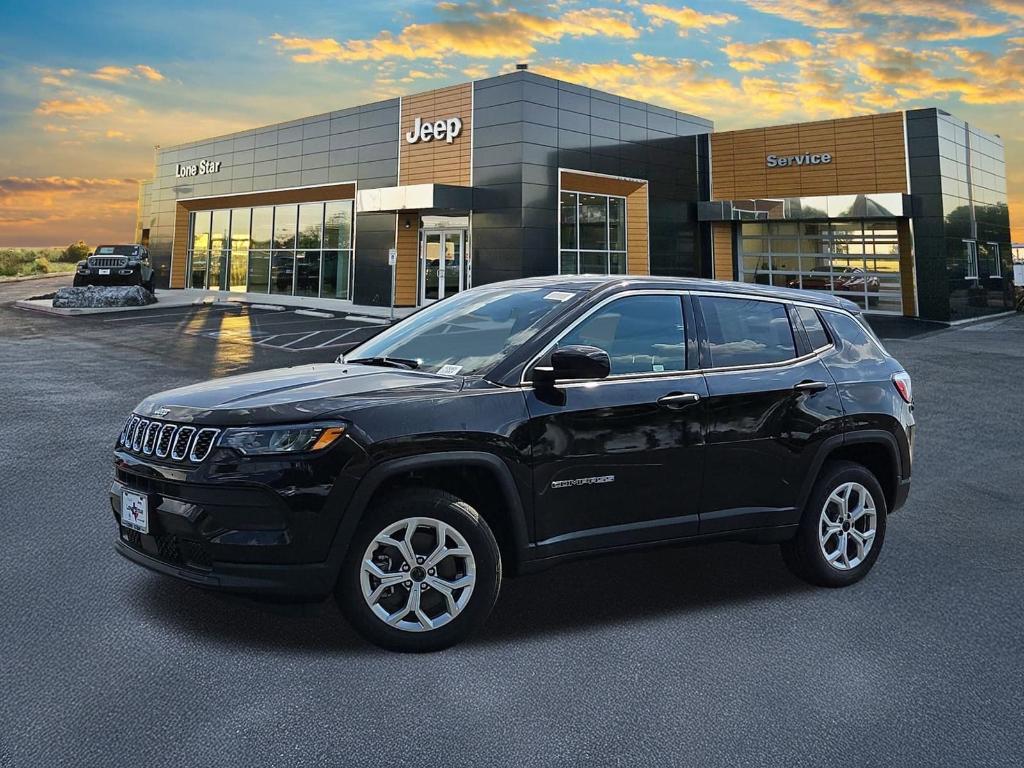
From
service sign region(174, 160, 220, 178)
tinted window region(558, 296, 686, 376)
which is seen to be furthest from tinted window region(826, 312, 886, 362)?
service sign region(174, 160, 220, 178)

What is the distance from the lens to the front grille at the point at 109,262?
31.0 meters

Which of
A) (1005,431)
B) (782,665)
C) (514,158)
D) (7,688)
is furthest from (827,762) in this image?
(514,158)

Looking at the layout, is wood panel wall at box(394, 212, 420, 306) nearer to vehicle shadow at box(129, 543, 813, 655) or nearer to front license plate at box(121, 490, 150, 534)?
vehicle shadow at box(129, 543, 813, 655)

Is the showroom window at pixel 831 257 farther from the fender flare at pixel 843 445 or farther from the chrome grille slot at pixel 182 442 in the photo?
the chrome grille slot at pixel 182 442

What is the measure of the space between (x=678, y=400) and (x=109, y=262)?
3160 cm

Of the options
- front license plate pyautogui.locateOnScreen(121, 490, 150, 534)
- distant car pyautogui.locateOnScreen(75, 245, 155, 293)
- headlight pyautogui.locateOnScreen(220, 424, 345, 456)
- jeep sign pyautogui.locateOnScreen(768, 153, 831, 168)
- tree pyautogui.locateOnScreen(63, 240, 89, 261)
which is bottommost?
tree pyautogui.locateOnScreen(63, 240, 89, 261)

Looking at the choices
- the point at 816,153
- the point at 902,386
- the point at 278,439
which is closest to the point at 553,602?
the point at 278,439

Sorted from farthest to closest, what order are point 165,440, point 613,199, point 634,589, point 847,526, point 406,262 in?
point 613,199 < point 406,262 < point 847,526 < point 634,589 < point 165,440

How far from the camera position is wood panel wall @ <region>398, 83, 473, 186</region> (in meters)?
27.4

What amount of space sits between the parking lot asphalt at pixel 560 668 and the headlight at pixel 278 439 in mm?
720

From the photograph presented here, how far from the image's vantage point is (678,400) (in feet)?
14.3

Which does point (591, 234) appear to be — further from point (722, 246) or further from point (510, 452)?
point (510, 452)

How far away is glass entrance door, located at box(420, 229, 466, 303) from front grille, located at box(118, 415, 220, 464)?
24503 millimetres

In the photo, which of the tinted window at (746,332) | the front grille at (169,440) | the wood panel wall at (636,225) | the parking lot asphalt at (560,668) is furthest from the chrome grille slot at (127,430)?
the wood panel wall at (636,225)
